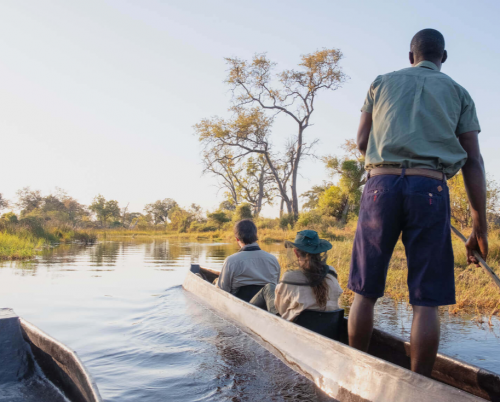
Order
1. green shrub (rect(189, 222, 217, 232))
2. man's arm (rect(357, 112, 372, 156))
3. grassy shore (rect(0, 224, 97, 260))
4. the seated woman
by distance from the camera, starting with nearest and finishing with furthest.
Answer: man's arm (rect(357, 112, 372, 156)) < the seated woman < grassy shore (rect(0, 224, 97, 260)) < green shrub (rect(189, 222, 217, 232))

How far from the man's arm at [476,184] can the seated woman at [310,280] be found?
122cm

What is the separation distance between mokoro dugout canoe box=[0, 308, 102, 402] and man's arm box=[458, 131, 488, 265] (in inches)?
91.5

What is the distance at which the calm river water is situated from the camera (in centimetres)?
326

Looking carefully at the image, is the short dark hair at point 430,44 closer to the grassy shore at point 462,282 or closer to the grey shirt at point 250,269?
the grassy shore at point 462,282

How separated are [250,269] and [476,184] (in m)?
3.28

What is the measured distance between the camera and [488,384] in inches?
101

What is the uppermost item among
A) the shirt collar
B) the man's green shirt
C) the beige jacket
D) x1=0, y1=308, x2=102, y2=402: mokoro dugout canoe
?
the shirt collar

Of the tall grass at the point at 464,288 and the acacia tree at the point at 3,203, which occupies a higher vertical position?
the acacia tree at the point at 3,203

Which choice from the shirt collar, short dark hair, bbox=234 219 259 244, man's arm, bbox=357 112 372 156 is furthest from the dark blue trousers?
short dark hair, bbox=234 219 259 244

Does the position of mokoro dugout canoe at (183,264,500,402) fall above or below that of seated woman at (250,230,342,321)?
below

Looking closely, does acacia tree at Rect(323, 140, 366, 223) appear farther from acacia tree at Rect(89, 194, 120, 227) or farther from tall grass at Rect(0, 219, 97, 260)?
acacia tree at Rect(89, 194, 120, 227)

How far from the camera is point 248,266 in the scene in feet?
17.5

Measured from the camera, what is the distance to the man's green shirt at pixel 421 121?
2.38 m

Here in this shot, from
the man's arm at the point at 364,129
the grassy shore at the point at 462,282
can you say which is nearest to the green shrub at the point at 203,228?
the grassy shore at the point at 462,282
